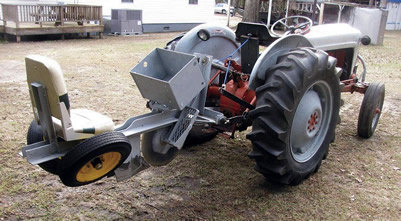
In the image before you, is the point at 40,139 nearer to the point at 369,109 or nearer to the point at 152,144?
the point at 152,144

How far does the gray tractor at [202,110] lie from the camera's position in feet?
7.88

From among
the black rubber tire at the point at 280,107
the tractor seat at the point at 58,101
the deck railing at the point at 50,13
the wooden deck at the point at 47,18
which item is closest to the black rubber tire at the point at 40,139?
the tractor seat at the point at 58,101

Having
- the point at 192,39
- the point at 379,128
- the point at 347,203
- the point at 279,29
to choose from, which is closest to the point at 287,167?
the point at 347,203

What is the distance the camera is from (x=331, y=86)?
367 cm

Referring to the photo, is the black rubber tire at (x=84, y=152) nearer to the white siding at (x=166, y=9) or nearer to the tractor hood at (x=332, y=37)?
the tractor hood at (x=332, y=37)

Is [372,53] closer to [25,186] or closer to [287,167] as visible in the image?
[287,167]

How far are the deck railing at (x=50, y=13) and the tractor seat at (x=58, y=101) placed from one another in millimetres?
11650

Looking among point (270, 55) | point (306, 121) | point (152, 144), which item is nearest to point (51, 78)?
point (152, 144)

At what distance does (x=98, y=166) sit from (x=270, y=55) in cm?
174

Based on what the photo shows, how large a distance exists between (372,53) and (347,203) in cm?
1094

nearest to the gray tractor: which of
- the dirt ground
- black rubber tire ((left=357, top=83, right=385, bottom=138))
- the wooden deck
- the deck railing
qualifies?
the dirt ground

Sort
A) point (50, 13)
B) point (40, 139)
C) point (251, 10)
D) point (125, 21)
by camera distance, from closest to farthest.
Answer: point (40, 139) → point (50, 13) → point (125, 21) → point (251, 10)

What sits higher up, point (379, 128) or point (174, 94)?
point (174, 94)

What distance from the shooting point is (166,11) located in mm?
18125
